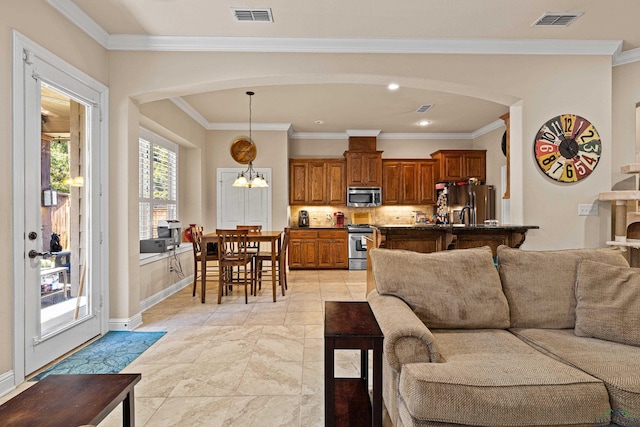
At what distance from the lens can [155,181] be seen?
18.4 feet

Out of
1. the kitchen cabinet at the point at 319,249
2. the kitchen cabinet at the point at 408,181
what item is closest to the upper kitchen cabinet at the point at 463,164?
the kitchen cabinet at the point at 408,181

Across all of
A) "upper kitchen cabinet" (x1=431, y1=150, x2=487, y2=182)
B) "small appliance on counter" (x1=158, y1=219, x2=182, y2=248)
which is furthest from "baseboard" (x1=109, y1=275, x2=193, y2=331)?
"upper kitchen cabinet" (x1=431, y1=150, x2=487, y2=182)

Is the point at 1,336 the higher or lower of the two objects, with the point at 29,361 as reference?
higher

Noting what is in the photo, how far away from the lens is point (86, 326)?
10.8 feet

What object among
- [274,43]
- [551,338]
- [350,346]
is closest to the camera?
[350,346]

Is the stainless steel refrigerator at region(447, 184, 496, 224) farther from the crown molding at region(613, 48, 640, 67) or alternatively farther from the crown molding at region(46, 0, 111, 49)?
the crown molding at region(46, 0, 111, 49)

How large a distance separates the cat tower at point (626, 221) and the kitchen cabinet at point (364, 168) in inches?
167

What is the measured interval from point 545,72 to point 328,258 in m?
4.76

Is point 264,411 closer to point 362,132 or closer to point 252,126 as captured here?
point 252,126

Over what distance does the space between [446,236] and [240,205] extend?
174 inches

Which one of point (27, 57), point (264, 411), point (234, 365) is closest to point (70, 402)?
point (264, 411)

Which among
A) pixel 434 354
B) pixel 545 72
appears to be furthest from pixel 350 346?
pixel 545 72

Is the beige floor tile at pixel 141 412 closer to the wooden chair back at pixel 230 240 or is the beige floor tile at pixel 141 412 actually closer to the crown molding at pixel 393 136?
the wooden chair back at pixel 230 240

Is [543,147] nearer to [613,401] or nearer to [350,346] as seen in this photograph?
[613,401]
